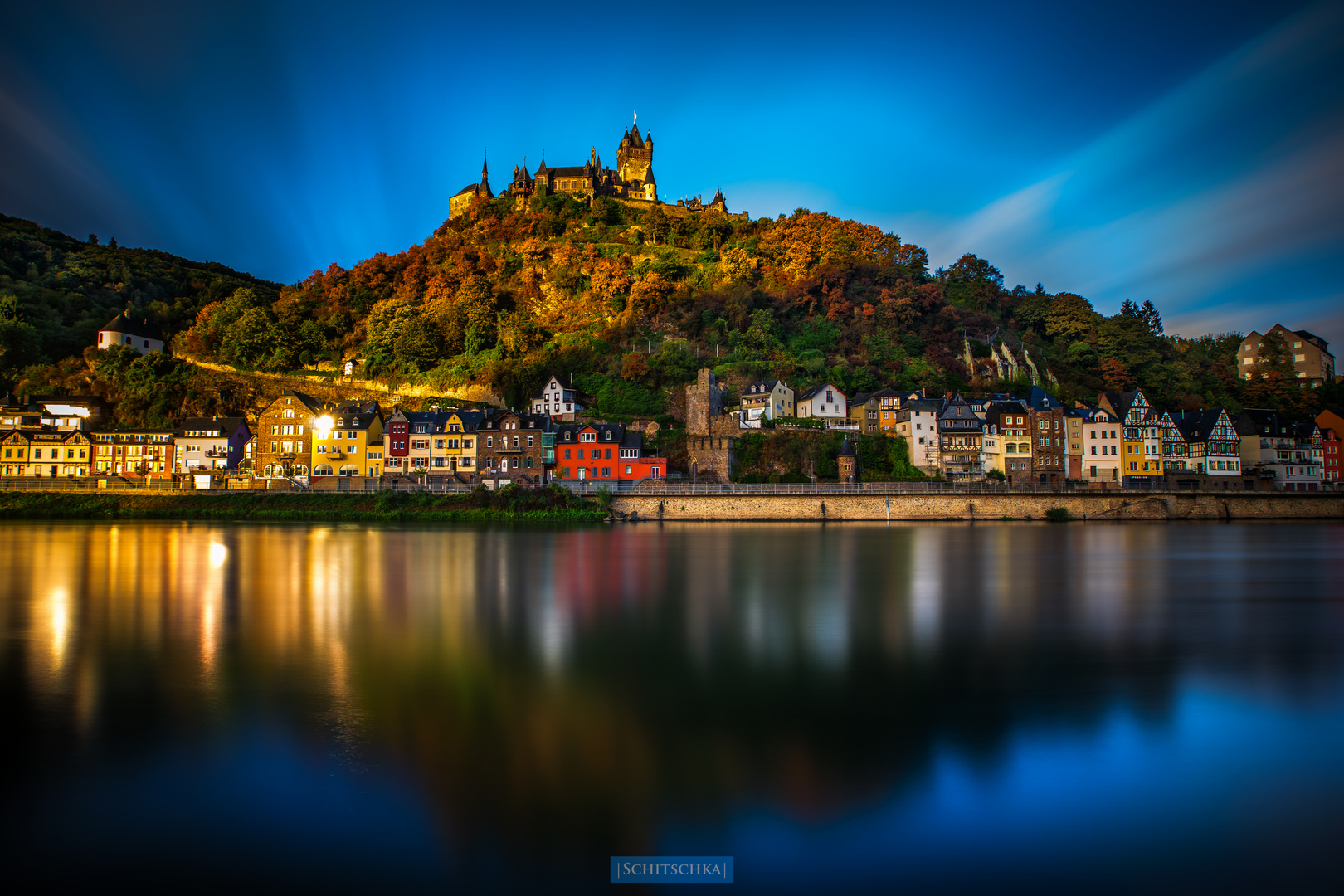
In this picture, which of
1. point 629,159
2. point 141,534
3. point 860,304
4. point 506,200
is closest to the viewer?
point 141,534

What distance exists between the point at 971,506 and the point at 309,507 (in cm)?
3508

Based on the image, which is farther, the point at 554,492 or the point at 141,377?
the point at 141,377

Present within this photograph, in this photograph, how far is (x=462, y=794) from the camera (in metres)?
5.99

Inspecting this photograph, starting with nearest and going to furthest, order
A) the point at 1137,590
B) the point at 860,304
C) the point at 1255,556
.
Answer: the point at 1137,590 < the point at 1255,556 < the point at 860,304

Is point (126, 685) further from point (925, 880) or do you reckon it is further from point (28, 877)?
point (925, 880)

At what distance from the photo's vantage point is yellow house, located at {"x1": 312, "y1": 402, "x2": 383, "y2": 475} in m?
41.7

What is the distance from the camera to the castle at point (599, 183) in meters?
69.2

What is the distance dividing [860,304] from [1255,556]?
109ft

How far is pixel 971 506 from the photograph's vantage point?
120 feet

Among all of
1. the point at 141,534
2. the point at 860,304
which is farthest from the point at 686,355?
the point at 141,534

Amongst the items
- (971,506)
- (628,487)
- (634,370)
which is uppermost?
(634,370)

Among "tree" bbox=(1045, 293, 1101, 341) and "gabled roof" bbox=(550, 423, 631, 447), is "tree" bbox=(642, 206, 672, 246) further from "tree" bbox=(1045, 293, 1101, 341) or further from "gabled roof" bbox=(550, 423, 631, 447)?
"tree" bbox=(1045, 293, 1101, 341)

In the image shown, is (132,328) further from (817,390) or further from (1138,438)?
(1138,438)

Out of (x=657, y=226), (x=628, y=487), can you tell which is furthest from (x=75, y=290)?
(x=628, y=487)
